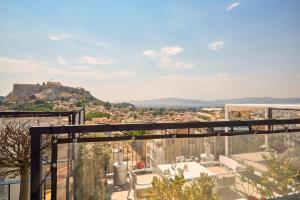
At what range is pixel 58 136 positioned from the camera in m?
1.76

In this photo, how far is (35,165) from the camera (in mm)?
1587

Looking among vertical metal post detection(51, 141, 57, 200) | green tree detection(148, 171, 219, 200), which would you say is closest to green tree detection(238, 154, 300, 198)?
green tree detection(148, 171, 219, 200)

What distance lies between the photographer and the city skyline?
942 cm

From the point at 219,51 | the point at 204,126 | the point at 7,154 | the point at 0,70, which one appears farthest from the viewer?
the point at 0,70

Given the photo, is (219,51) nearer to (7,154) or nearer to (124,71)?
(124,71)

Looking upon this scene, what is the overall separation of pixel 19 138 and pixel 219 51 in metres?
15.8

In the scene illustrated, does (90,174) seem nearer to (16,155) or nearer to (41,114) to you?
(16,155)

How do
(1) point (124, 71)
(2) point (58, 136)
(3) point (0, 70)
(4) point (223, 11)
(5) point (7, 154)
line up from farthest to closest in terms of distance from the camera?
(1) point (124, 71)
(3) point (0, 70)
(4) point (223, 11)
(5) point (7, 154)
(2) point (58, 136)

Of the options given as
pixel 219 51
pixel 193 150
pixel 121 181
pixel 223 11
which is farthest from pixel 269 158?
pixel 219 51

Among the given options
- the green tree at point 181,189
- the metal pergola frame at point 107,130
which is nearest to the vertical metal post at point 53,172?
the metal pergola frame at point 107,130

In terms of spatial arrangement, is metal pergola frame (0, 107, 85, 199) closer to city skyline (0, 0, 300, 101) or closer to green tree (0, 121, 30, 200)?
green tree (0, 121, 30, 200)

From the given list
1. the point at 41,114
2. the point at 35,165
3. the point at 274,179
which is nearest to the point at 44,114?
the point at 41,114

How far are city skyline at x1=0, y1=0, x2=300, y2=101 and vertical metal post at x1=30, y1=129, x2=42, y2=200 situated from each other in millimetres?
8327

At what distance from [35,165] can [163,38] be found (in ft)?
48.6
